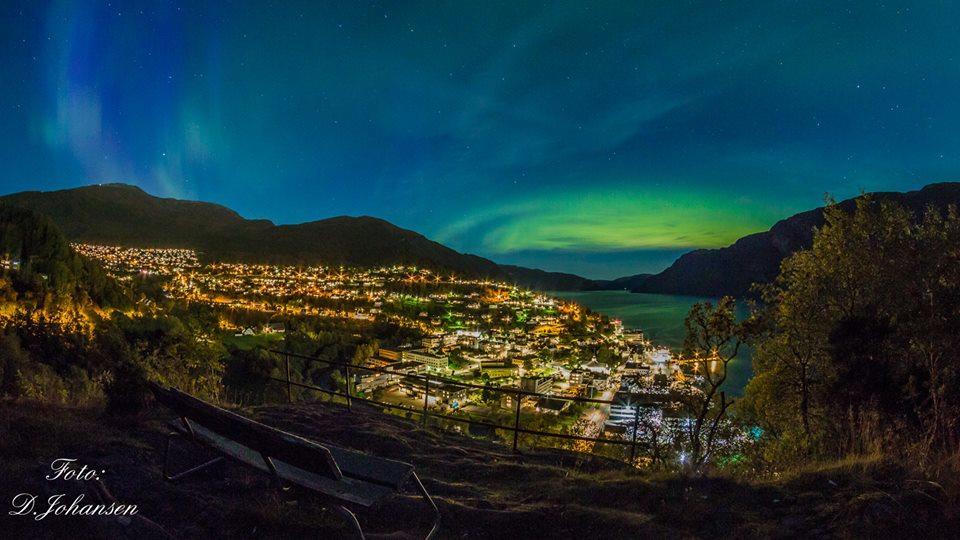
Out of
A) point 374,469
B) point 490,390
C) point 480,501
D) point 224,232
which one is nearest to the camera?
point 374,469

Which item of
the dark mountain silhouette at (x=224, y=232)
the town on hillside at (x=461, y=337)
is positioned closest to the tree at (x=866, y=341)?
the town on hillside at (x=461, y=337)

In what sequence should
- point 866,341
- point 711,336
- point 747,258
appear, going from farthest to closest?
point 747,258 → point 711,336 → point 866,341

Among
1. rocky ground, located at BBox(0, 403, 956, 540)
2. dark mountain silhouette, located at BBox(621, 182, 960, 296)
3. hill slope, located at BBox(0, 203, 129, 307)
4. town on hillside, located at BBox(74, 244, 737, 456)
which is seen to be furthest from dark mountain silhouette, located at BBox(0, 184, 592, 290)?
rocky ground, located at BBox(0, 403, 956, 540)

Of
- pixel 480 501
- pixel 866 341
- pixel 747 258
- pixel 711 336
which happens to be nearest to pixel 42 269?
pixel 480 501

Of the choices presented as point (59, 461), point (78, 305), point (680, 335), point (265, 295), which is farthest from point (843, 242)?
point (265, 295)

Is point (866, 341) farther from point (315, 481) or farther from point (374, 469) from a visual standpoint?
point (315, 481)

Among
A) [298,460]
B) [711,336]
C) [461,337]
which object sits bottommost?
[461,337]

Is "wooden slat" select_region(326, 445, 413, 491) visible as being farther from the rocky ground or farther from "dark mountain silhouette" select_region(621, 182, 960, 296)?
"dark mountain silhouette" select_region(621, 182, 960, 296)
